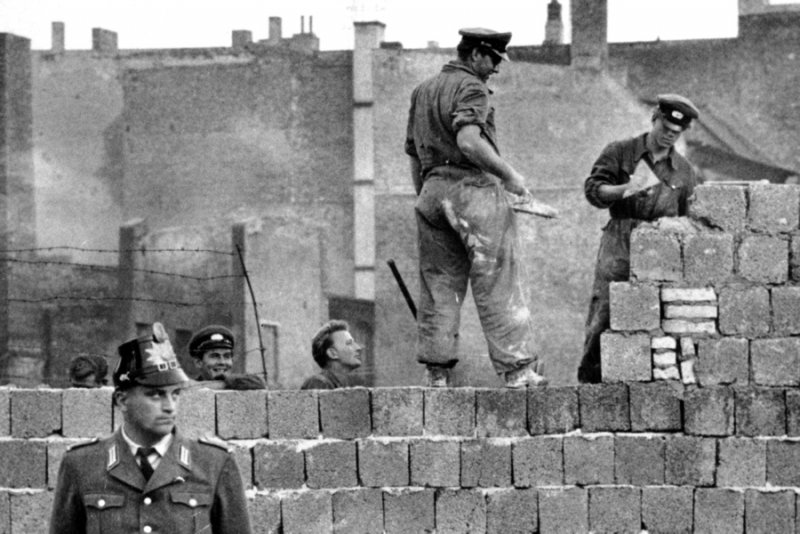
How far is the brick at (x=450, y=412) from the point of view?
11.8 metres

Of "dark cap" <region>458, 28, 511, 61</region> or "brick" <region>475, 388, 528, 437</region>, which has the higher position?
"dark cap" <region>458, 28, 511, 61</region>

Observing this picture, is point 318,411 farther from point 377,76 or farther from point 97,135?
point 97,135

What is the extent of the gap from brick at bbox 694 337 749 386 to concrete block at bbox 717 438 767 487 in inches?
15.2

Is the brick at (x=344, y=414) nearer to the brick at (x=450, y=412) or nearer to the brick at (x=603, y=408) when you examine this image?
the brick at (x=450, y=412)

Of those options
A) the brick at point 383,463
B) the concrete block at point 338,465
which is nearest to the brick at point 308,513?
the concrete block at point 338,465

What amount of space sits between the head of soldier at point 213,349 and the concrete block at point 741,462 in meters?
3.28

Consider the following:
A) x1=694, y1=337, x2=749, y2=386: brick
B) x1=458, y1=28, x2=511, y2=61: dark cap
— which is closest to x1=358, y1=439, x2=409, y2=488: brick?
x1=694, y1=337, x2=749, y2=386: brick

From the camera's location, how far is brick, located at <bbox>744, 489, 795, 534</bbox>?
38.1 feet

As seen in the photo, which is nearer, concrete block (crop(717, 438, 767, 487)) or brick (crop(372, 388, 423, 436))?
concrete block (crop(717, 438, 767, 487))

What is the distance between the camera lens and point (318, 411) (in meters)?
11.9

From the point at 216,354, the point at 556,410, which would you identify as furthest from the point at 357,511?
the point at 216,354

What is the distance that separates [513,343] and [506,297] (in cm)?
29

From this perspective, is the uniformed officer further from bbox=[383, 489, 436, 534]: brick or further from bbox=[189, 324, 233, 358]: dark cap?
bbox=[189, 324, 233, 358]: dark cap

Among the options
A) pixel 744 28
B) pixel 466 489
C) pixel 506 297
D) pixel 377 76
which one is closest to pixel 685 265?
pixel 506 297
